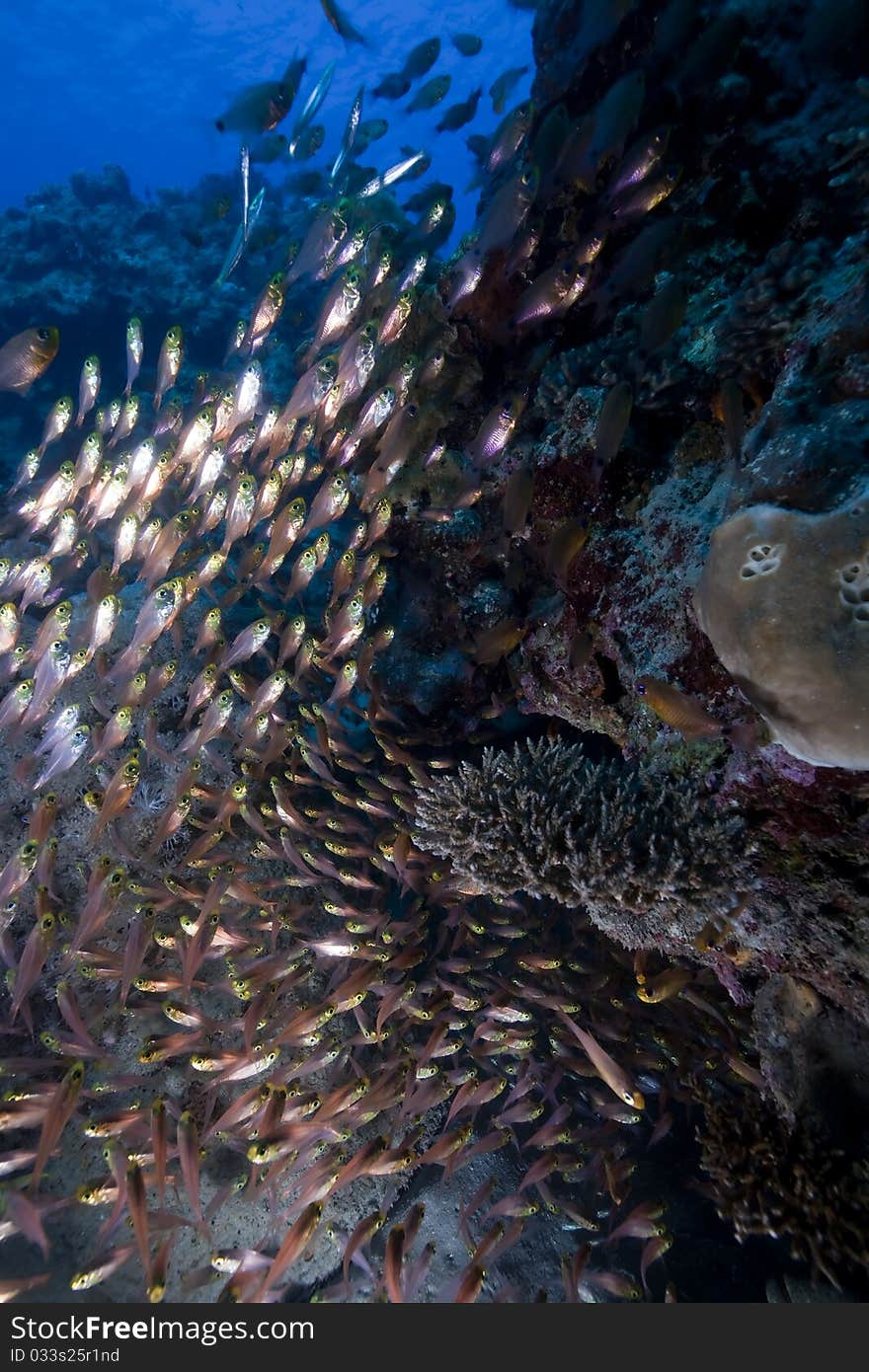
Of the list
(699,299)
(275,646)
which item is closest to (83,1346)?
(275,646)

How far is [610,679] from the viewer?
14.8ft

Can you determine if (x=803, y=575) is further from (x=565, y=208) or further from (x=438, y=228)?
(x=438, y=228)

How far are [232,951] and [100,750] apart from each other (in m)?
1.85

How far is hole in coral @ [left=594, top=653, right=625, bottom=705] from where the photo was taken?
4.47 m

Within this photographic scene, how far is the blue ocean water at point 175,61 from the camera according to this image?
5162 cm

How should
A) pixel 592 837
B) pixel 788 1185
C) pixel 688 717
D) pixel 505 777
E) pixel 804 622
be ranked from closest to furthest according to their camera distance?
1. pixel 804 622
2. pixel 688 717
3. pixel 788 1185
4. pixel 592 837
5. pixel 505 777

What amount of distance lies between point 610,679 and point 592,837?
1.20 m

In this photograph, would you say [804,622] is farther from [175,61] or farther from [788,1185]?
[175,61]

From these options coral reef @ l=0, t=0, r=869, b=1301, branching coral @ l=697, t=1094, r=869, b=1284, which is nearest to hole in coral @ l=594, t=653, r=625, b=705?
coral reef @ l=0, t=0, r=869, b=1301

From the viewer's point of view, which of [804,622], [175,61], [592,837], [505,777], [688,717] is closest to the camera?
[804,622]

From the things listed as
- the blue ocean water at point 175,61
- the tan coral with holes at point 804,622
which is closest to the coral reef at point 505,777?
the tan coral with holes at point 804,622

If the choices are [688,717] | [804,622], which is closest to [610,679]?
[688,717]

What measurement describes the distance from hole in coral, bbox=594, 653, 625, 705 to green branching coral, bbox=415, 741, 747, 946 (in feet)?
1.57

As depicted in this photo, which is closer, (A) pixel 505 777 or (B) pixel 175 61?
(A) pixel 505 777
